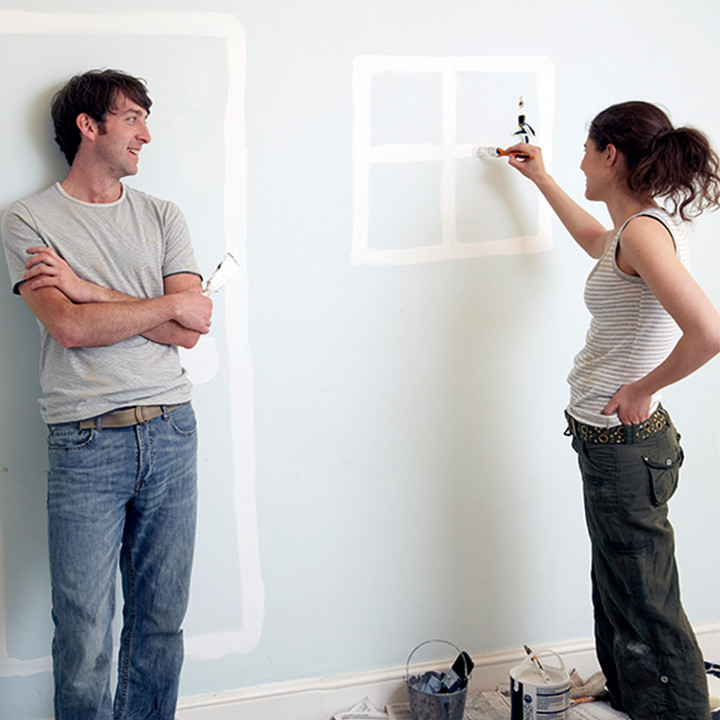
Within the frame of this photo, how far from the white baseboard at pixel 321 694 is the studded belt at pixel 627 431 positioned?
77cm

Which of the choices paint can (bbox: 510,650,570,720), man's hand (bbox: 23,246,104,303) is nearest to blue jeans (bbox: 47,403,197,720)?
man's hand (bbox: 23,246,104,303)

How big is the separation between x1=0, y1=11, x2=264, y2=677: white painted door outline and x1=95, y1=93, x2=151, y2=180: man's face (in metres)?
0.22

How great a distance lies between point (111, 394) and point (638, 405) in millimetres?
1121

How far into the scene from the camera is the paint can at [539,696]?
6.01 ft

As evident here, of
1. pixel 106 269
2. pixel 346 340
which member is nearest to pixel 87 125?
pixel 106 269

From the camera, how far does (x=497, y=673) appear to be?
82.0 inches

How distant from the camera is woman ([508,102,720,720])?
158 centimetres

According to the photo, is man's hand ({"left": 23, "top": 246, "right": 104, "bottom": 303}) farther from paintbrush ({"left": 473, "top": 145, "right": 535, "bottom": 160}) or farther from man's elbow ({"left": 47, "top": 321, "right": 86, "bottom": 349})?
paintbrush ({"left": 473, "top": 145, "right": 535, "bottom": 160})

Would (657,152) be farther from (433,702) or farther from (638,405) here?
(433,702)

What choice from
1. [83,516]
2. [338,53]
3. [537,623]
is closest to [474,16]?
[338,53]

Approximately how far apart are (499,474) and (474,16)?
1222mm

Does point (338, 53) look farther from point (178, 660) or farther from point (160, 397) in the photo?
point (178, 660)

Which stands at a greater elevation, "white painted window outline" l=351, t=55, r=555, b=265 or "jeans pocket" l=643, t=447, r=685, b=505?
"white painted window outline" l=351, t=55, r=555, b=265

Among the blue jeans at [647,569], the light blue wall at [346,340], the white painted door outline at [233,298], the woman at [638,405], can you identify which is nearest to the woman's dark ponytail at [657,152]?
the woman at [638,405]
